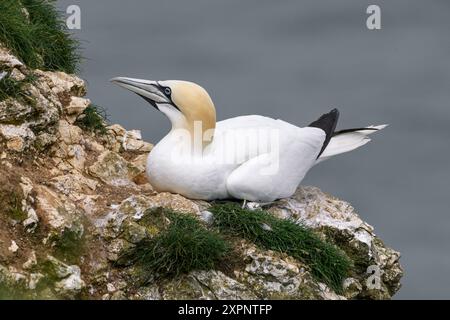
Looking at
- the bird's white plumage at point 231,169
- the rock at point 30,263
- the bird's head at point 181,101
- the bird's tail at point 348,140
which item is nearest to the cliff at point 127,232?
the rock at point 30,263

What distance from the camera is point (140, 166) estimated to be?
698 inches

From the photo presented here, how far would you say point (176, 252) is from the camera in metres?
15.1

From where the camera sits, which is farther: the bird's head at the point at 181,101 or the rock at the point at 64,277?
the bird's head at the point at 181,101

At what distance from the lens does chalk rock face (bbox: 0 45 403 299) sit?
49.1 ft

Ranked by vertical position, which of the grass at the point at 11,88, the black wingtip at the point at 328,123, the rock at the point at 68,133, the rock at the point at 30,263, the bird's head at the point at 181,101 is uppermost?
the grass at the point at 11,88

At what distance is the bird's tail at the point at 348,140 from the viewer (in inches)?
728

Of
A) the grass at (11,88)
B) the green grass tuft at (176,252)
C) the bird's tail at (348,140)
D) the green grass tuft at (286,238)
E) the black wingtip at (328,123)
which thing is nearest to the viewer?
the green grass tuft at (176,252)

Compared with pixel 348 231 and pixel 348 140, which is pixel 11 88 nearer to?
pixel 348 231

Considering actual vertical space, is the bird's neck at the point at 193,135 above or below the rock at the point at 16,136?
below

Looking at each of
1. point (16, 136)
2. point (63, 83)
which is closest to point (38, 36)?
point (63, 83)

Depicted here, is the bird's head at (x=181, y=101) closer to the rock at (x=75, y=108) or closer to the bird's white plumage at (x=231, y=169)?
the bird's white plumage at (x=231, y=169)

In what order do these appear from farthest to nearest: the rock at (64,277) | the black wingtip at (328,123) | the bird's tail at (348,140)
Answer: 1. the bird's tail at (348,140)
2. the black wingtip at (328,123)
3. the rock at (64,277)

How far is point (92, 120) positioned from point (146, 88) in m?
1.42

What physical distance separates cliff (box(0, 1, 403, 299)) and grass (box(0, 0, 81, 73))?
14.7 inches
